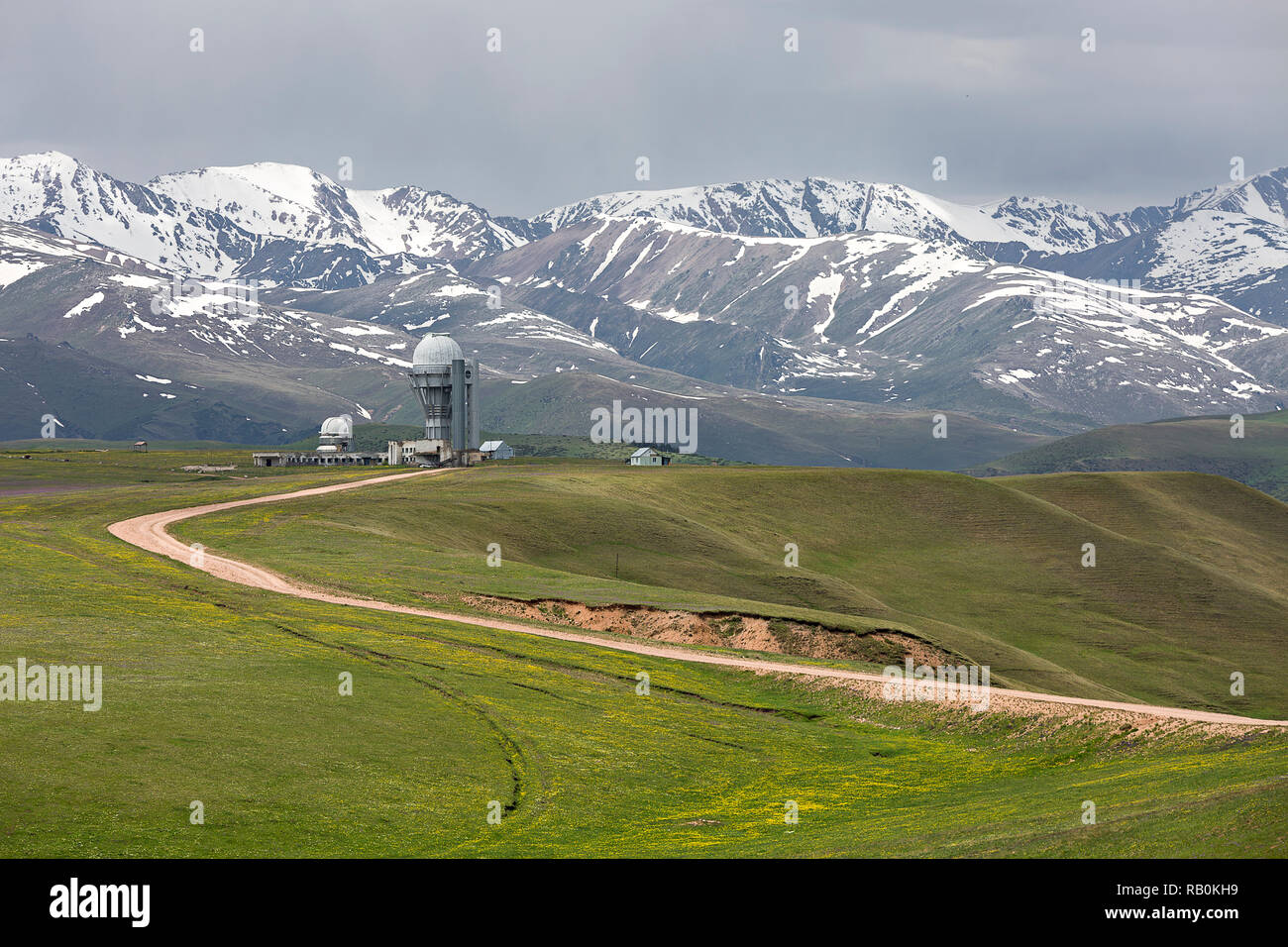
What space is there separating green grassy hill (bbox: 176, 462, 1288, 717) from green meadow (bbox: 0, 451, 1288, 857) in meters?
0.79

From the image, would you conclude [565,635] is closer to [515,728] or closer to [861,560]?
[515,728]

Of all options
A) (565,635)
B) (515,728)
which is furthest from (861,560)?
(515,728)

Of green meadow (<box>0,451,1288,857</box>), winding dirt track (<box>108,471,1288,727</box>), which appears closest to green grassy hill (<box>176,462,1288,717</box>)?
green meadow (<box>0,451,1288,857</box>)

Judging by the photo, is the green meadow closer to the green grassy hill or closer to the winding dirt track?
the green grassy hill

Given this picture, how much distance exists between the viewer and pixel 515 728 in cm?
5878

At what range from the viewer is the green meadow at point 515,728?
132ft

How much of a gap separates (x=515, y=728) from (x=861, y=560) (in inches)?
4248

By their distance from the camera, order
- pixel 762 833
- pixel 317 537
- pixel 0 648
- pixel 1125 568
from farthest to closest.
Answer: pixel 1125 568
pixel 317 537
pixel 0 648
pixel 762 833

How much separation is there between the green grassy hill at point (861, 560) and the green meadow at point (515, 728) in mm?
786

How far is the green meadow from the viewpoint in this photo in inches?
1587
